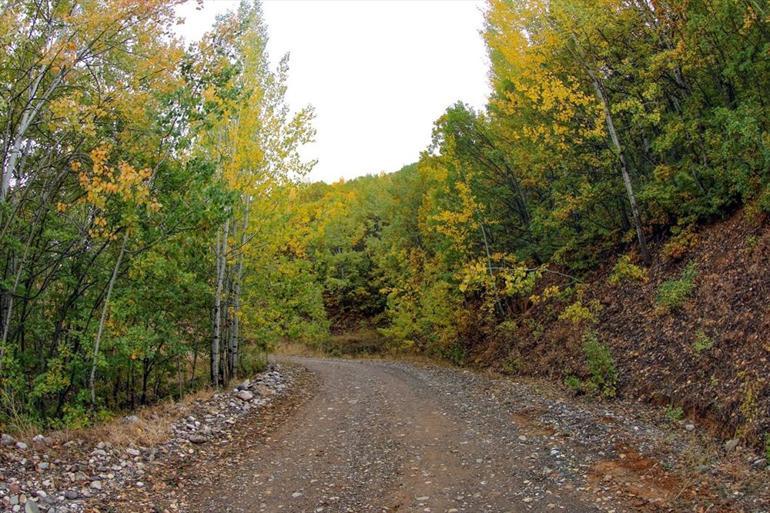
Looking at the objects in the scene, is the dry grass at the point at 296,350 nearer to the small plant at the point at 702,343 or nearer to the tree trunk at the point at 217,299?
the tree trunk at the point at 217,299

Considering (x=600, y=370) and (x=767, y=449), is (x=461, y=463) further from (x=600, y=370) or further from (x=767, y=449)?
(x=600, y=370)

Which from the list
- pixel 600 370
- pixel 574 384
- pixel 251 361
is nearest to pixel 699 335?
pixel 600 370

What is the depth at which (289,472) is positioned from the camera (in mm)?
7117

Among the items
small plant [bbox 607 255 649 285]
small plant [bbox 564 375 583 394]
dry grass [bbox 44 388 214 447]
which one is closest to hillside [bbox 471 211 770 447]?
small plant [bbox 607 255 649 285]

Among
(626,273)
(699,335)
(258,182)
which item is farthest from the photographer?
(626,273)

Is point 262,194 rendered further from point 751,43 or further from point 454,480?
point 751,43

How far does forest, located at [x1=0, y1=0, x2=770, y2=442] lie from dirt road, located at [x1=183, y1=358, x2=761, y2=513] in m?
2.77

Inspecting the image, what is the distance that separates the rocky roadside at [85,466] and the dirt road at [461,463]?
919 mm

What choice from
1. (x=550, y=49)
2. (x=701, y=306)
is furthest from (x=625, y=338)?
(x=550, y=49)

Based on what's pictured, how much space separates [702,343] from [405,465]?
5.82 meters

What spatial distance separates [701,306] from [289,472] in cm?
842

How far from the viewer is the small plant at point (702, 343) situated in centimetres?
875

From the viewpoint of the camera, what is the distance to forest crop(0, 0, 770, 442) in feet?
25.4

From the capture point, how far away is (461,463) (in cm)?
710
